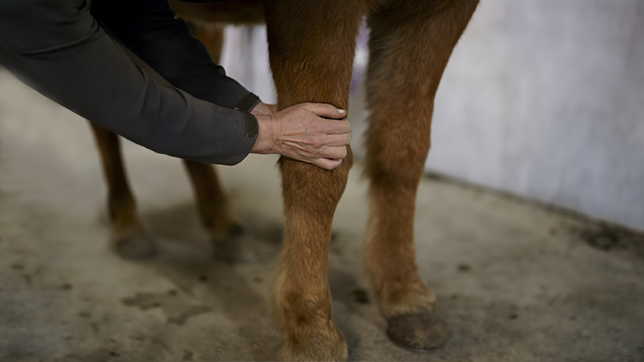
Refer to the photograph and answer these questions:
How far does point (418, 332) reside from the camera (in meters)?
1.10

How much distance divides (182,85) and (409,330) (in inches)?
27.9

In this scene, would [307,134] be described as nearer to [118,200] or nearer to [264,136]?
[264,136]

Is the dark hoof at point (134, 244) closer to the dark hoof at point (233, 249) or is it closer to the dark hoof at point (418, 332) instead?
the dark hoof at point (233, 249)

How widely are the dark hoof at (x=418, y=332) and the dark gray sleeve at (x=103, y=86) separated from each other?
531 millimetres

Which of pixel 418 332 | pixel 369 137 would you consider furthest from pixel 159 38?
pixel 418 332

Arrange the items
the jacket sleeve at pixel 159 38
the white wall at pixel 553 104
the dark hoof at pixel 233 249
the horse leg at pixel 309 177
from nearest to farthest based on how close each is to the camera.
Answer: the horse leg at pixel 309 177 → the jacket sleeve at pixel 159 38 → the dark hoof at pixel 233 249 → the white wall at pixel 553 104

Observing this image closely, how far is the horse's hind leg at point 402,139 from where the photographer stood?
40.1 inches

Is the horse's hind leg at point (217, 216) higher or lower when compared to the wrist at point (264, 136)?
lower

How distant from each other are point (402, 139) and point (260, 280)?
0.60 m

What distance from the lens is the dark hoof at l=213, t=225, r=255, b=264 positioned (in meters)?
1.54

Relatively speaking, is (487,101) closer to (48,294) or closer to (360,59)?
(360,59)

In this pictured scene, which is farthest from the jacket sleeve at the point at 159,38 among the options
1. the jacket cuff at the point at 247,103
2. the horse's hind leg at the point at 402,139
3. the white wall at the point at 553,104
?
the white wall at the point at 553,104

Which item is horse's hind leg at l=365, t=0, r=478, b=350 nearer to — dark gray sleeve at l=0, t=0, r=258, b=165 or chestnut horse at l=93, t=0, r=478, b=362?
chestnut horse at l=93, t=0, r=478, b=362

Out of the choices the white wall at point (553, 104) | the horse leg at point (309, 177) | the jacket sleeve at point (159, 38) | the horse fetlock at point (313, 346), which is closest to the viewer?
the horse leg at point (309, 177)
